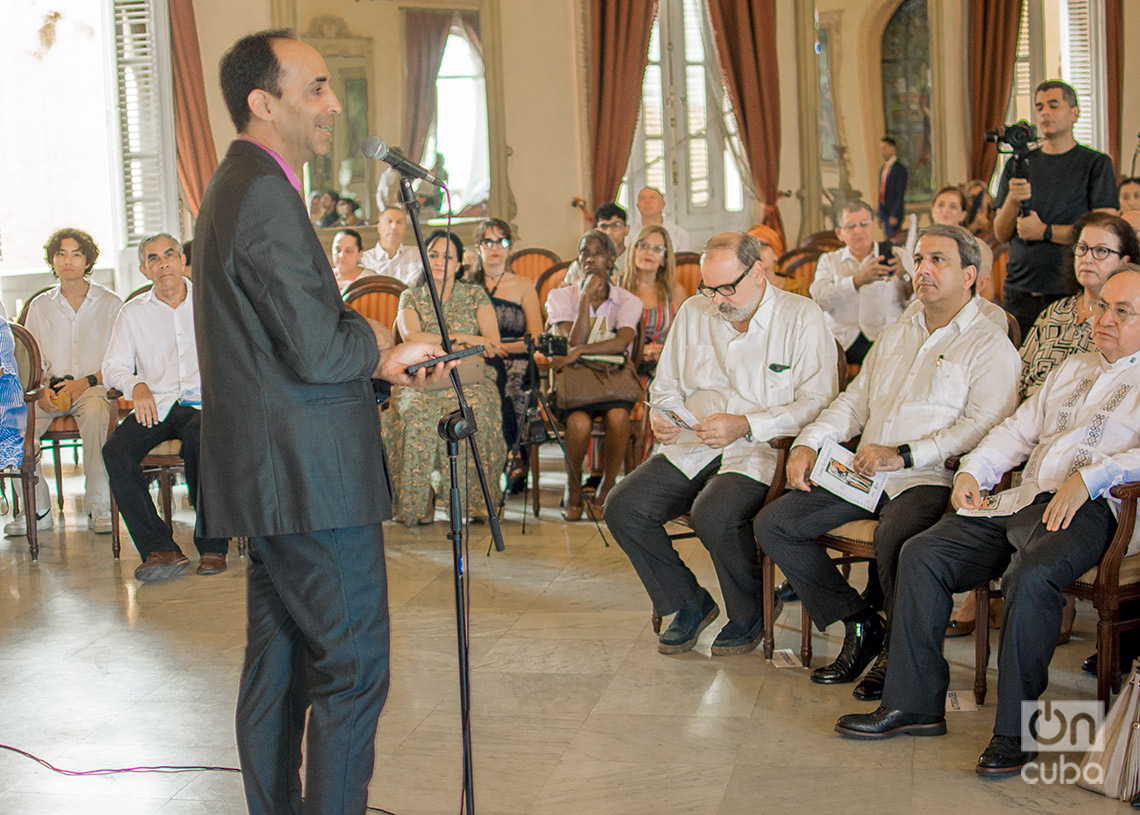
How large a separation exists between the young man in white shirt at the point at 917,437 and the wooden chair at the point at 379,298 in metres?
3.09

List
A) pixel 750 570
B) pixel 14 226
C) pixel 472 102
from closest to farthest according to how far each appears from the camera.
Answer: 1. pixel 750 570
2. pixel 14 226
3. pixel 472 102

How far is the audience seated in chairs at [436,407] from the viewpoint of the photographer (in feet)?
17.5

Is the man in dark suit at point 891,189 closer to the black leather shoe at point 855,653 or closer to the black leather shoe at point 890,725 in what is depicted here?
the black leather shoe at point 855,653

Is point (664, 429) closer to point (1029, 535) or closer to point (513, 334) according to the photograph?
point (1029, 535)

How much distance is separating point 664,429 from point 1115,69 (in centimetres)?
695

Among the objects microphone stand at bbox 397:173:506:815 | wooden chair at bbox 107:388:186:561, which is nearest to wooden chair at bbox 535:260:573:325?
wooden chair at bbox 107:388:186:561

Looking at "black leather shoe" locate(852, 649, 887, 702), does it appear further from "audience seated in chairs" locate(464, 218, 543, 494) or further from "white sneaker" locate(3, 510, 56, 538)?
"white sneaker" locate(3, 510, 56, 538)

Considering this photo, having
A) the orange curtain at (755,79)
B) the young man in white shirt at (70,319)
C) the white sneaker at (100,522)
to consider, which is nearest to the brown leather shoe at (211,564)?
the white sneaker at (100,522)

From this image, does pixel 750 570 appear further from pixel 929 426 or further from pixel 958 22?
pixel 958 22

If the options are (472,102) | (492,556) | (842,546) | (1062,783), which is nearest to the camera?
(1062,783)

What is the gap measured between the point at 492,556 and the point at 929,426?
2.10m

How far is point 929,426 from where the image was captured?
3.37 metres

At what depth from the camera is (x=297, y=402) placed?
6.63 ft

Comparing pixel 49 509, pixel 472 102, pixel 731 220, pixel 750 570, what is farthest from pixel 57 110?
pixel 750 570
